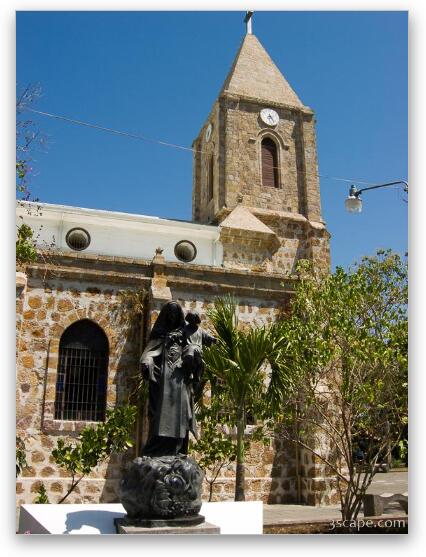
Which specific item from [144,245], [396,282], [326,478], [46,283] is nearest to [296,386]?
[396,282]

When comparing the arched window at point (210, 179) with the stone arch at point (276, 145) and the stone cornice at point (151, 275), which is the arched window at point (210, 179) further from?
the stone cornice at point (151, 275)

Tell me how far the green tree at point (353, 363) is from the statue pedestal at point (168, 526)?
3553 millimetres

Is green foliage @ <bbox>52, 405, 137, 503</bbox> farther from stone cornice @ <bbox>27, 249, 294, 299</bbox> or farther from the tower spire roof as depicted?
the tower spire roof

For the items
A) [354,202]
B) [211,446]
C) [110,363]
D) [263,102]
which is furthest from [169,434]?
[263,102]

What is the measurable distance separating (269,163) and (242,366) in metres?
15.7

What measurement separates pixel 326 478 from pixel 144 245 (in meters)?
10.1

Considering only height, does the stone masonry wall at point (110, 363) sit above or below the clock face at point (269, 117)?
below

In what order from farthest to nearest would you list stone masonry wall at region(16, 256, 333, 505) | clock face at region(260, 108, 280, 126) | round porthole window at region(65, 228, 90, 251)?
1. clock face at region(260, 108, 280, 126)
2. round porthole window at region(65, 228, 90, 251)
3. stone masonry wall at region(16, 256, 333, 505)

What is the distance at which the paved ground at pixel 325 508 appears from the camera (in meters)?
7.72

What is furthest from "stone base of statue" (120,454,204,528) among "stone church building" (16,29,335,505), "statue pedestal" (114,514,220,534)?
"stone church building" (16,29,335,505)

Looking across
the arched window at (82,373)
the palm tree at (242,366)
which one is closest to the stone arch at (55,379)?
the arched window at (82,373)

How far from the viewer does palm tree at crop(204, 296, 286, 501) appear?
959 cm

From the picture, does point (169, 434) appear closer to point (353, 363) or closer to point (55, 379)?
point (353, 363)

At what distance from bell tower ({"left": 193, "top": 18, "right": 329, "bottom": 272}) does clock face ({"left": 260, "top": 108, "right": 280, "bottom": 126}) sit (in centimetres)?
4
